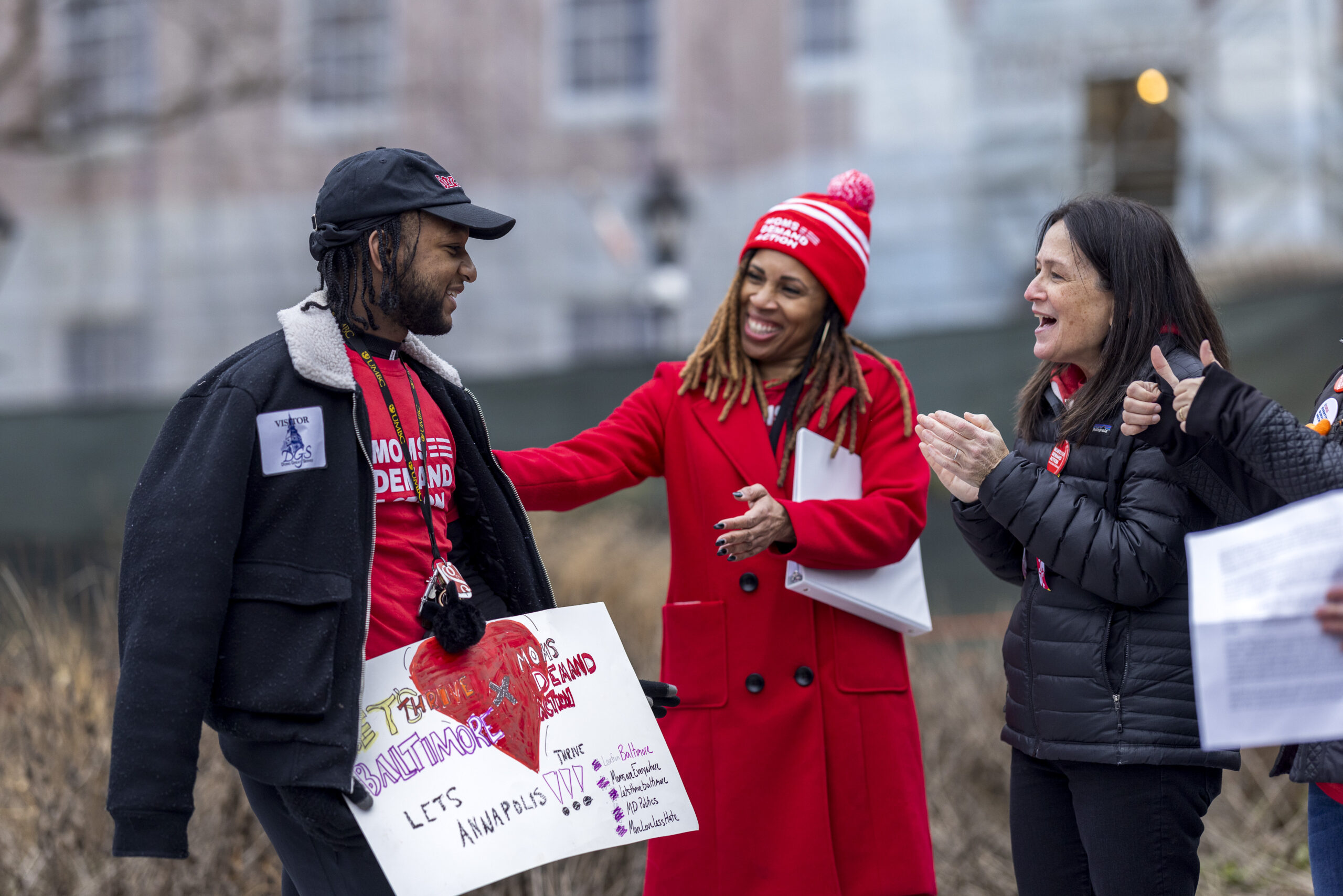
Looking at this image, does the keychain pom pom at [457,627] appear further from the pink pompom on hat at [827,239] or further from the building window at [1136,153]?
the building window at [1136,153]

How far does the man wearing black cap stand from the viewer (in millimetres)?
2139

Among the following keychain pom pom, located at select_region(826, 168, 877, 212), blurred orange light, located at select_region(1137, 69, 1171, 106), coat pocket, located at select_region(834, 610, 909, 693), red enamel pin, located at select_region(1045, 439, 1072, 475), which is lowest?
coat pocket, located at select_region(834, 610, 909, 693)

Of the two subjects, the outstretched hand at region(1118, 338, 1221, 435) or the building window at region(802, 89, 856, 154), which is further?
the building window at region(802, 89, 856, 154)

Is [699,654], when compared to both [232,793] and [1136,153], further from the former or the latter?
[1136,153]

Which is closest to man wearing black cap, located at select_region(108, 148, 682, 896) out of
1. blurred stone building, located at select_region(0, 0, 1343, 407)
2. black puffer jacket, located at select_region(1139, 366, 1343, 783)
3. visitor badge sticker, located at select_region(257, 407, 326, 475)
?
visitor badge sticker, located at select_region(257, 407, 326, 475)

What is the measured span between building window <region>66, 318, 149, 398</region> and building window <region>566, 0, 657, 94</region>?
6809mm

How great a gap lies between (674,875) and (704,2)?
1408 centimetres

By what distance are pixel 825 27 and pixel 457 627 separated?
13850 millimetres

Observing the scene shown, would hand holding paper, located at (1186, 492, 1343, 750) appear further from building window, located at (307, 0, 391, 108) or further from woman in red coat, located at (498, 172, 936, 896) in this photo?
building window, located at (307, 0, 391, 108)

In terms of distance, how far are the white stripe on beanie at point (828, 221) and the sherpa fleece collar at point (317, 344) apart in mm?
1277

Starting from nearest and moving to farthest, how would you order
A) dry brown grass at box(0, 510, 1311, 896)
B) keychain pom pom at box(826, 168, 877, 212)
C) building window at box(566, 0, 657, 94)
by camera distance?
keychain pom pom at box(826, 168, 877, 212) → dry brown grass at box(0, 510, 1311, 896) → building window at box(566, 0, 657, 94)

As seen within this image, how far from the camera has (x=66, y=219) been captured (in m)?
17.3

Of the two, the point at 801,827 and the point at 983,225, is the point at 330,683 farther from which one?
the point at 983,225

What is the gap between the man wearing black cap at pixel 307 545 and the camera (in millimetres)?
2139
